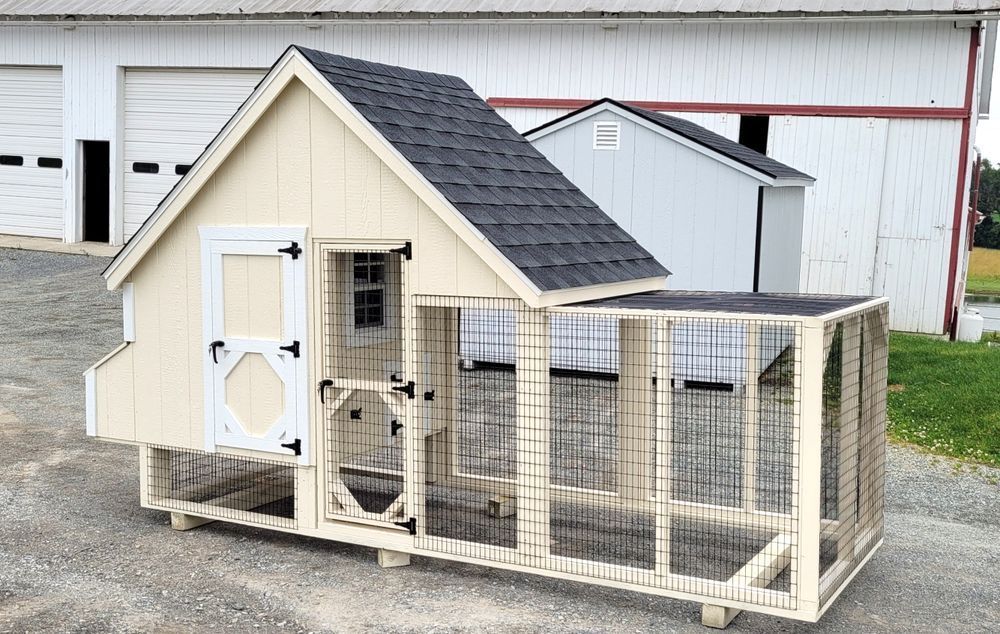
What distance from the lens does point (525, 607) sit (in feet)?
21.5

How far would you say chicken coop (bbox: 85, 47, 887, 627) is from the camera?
655cm

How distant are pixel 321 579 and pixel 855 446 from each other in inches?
127

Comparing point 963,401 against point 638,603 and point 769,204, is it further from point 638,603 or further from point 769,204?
point 638,603

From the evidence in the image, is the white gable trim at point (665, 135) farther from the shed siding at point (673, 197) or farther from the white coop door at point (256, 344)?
the white coop door at point (256, 344)

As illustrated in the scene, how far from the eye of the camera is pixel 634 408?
26.1 ft

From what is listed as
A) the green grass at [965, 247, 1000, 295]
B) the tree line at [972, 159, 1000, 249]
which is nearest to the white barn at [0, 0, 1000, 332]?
the green grass at [965, 247, 1000, 295]

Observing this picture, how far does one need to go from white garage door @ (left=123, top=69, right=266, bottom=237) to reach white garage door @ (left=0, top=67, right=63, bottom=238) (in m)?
1.71

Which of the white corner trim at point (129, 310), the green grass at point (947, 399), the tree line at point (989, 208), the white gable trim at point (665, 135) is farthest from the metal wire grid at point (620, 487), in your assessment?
the tree line at point (989, 208)

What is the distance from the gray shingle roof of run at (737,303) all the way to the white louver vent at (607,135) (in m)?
5.45

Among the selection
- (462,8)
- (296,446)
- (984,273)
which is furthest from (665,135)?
(984,273)

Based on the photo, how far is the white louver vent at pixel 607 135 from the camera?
12.9m

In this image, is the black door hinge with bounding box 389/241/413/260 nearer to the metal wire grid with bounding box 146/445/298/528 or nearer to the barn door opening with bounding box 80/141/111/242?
the metal wire grid with bounding box 146/445/298/528

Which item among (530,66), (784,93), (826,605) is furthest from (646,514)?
(530,66)

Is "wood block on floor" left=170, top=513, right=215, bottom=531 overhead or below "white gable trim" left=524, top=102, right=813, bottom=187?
below
